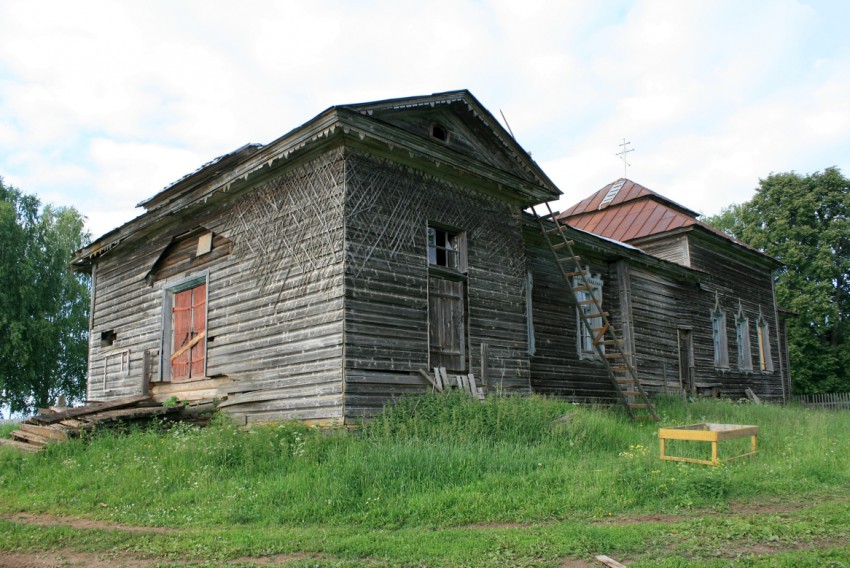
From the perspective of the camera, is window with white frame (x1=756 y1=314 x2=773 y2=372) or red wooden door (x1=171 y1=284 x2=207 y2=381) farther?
window with white frame (x1=756 y1=314 x2=773 y2=372)

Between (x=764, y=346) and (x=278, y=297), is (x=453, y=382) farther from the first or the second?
(x=764, y=346)

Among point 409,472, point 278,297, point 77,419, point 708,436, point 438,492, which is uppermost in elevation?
point 278,297

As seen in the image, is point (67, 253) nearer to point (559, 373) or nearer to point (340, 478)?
point (559, 373)

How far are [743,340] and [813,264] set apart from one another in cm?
1482

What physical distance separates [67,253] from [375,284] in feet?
91.0

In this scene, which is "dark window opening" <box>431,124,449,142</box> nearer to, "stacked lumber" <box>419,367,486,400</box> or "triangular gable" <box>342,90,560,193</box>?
"triangular gable" <box>342,90,560,193</box>

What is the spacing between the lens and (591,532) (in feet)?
21.9

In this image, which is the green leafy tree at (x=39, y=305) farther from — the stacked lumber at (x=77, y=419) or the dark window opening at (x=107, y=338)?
the stacked lumber at (x=77, y=419)

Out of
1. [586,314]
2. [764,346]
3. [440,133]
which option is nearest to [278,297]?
[440,133]

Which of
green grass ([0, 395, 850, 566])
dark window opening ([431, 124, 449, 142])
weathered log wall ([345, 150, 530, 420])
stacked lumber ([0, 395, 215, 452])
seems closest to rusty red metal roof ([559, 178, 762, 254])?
weathered log wall ([345, 150, 530, 420])

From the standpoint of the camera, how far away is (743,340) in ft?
82.1

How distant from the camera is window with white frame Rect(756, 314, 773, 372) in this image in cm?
2616

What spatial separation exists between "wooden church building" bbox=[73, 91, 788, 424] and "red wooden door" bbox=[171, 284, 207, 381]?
43 millimetres

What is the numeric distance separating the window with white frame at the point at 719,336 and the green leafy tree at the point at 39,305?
2751 centimetres
